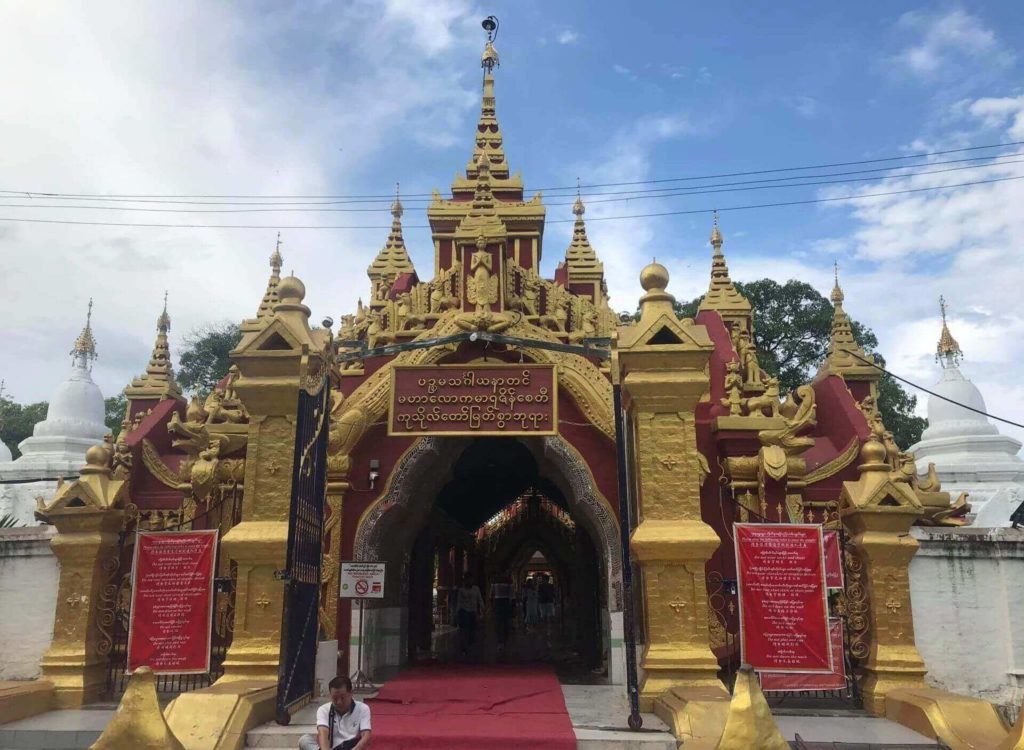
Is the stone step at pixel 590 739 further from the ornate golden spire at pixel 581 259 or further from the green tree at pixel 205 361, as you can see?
the green tree at pixel 205 361

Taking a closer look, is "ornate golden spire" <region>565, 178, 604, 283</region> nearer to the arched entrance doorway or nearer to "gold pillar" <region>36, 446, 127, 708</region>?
the arched entrance doorway

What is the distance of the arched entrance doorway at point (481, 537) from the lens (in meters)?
9.12

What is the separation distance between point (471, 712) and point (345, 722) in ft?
7.49

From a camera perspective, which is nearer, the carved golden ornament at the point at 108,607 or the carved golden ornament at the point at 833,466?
the carved golden ornament at the point at 108,607

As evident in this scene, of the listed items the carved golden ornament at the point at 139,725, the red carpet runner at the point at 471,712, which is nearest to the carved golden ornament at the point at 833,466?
the red carpet runner at the point at 471,712

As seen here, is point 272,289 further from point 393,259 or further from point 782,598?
point 782,598

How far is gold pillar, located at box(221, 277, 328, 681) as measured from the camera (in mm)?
7348

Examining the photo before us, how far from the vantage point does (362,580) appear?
8.77m

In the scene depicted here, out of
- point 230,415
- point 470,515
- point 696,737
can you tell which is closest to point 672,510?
point 696,737

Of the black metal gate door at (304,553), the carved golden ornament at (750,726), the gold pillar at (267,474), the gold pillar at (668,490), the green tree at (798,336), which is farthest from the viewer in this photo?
the green tree at (798,336)

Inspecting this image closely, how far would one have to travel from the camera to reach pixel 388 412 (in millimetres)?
8648

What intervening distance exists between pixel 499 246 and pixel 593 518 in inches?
135

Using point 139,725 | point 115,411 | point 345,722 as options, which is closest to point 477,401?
point 345,722

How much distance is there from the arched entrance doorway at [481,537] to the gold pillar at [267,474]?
1.66 meters
